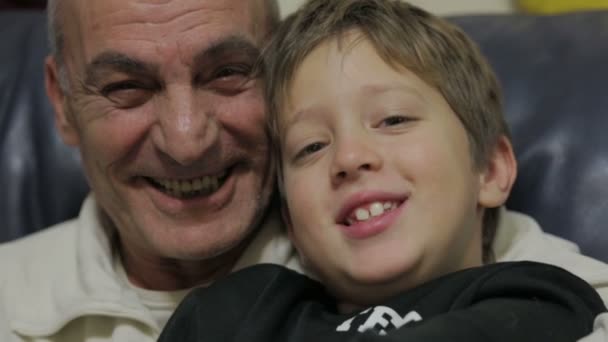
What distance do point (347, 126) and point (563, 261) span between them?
44 cm

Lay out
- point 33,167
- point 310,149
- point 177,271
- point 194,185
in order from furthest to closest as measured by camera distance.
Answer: point 33,167
point 177,271
point 194,185
point 310,149

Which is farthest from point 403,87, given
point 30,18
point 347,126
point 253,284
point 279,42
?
point 30,18

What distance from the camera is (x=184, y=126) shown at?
1.37 metres

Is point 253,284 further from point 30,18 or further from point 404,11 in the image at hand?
point 30,18

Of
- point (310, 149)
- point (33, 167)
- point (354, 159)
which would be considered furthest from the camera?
point (33, 167)

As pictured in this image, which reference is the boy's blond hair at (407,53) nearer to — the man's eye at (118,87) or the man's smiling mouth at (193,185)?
the man's smiling mouth at (193,185)

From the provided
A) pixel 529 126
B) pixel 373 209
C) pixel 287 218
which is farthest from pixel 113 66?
pixel 529 126

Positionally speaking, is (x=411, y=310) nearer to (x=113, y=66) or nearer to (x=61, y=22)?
(x=113, y=66)

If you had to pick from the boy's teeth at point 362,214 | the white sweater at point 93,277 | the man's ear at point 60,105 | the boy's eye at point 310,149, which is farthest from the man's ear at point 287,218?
the man's ear at point 60,105

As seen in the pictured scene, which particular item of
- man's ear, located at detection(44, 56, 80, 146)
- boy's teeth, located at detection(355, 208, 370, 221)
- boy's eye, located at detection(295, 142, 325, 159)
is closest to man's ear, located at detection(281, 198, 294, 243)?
boy's eye, located at detection(295, 142, 325, 159)

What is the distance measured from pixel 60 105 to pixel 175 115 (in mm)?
406

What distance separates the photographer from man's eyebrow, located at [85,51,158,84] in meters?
1.40

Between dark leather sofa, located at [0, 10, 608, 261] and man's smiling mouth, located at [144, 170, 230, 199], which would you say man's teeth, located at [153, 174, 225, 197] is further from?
dark leather sofa, located at [0, 10, 608, 261]

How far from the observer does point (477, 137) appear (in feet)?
4.57
